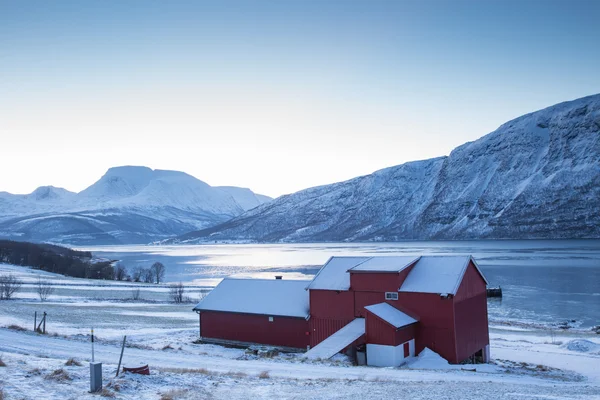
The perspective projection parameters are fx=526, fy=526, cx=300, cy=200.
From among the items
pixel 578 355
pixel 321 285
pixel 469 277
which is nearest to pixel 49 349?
pixel 321 285

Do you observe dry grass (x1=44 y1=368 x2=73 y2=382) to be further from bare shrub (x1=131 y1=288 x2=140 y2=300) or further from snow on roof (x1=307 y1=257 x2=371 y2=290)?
bare shrub (x1=131 y1=288 x2=140 y2=300)

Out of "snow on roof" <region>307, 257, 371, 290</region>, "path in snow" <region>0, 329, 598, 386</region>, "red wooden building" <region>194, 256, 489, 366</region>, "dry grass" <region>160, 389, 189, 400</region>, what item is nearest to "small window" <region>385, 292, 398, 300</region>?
"red wooden building" <region>194, 256, 489, 366</region>

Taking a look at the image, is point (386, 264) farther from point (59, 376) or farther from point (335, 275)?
point (59, 376)

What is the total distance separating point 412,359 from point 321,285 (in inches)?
277

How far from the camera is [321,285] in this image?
3194cm

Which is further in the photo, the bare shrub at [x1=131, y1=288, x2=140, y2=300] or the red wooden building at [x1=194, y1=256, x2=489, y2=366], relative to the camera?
the bare shrub at [x1=131, y1=288, x2=140, y2=300]

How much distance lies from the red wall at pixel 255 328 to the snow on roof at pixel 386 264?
5.00 m

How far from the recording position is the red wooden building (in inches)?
1084

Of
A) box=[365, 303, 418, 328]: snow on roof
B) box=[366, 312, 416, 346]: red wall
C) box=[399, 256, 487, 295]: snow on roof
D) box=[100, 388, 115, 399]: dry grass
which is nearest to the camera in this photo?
box=[100, 388, 115, 399]: dry grass

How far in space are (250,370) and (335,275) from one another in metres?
12.7

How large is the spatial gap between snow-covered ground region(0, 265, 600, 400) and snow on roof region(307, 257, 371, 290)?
5253 millimetres

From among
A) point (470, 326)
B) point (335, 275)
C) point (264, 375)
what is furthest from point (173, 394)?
point (470, 326)

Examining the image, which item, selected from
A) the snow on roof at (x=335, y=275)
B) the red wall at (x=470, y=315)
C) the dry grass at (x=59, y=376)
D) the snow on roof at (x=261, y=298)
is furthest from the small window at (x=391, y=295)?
the dry grass at (x=59, y=376)

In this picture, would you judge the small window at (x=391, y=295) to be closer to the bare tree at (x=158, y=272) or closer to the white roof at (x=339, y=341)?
the white roof at (x=339, y=341)
